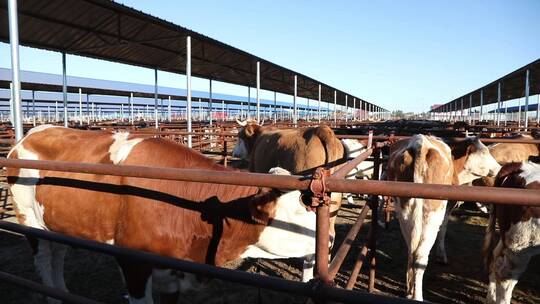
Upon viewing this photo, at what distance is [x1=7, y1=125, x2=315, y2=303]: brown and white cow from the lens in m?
2.22

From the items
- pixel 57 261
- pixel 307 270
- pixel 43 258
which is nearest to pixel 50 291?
pixel 43 258

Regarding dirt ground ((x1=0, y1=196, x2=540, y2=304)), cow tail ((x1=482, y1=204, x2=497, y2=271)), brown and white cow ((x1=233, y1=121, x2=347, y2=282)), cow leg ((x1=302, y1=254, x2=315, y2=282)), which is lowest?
dirt ground ((x1=0, y1=196, x2=540, y2=304))

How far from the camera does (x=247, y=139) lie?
7.78 metres

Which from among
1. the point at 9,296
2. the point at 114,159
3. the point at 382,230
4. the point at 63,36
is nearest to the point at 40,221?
the point at 114,159

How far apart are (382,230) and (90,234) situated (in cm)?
460

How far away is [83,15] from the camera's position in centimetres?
915

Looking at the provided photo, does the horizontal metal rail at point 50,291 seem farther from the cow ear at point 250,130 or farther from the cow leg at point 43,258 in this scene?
the cow ear at point 250,130

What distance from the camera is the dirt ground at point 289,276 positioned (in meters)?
3.84

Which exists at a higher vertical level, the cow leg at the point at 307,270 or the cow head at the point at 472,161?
the cow head at the point at 472,161

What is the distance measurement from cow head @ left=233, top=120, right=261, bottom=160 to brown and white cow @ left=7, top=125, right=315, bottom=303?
4.52 m

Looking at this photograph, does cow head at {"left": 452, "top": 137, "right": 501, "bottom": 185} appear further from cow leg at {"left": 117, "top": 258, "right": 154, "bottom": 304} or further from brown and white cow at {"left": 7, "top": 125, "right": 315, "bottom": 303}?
cow leg at {"left": 117, "top": 258, "right": 154, "bottom": 304}

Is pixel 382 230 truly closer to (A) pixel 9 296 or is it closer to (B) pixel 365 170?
(B) pixel 365 170

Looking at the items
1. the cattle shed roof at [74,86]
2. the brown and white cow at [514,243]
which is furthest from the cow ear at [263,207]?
the cattle shed roof at [74,86]

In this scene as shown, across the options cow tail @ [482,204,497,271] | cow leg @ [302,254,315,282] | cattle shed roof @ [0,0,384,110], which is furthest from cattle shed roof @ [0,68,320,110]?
cow tail @ [482,204,497,271]
